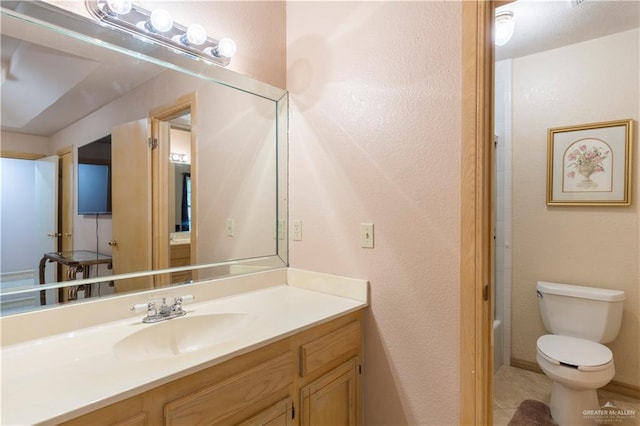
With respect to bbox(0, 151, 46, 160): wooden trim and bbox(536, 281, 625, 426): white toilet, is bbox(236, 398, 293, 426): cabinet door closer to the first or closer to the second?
bbox(0, 151, 46, 160): wooden trim

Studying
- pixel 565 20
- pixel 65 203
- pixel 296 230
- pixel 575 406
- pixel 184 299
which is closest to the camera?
pixel 65 203

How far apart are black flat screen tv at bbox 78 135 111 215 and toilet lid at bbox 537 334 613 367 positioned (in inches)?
95.0

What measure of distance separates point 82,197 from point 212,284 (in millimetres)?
592

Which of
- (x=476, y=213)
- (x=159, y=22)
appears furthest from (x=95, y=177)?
(x=476, y=213)

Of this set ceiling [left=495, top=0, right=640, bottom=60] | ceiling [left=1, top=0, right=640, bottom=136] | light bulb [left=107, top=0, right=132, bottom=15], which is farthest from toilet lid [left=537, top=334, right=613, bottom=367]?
light bulb [left=107, top=0, right=132, bottom=15]

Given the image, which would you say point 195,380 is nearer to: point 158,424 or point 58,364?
point 158,424

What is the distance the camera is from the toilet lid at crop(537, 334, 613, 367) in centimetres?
181

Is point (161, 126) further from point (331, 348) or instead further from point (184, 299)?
point (331, 348)

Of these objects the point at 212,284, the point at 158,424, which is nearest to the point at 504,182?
the point at 212,284

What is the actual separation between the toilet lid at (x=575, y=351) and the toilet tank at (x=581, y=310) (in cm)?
11

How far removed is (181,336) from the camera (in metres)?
1.18

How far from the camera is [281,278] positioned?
1.72m

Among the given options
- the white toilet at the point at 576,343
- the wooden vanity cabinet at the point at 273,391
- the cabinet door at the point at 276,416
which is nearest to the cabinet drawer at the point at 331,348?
the wooden vanity cabinet at the point at 273,391

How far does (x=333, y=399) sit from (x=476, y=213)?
2.92ft
